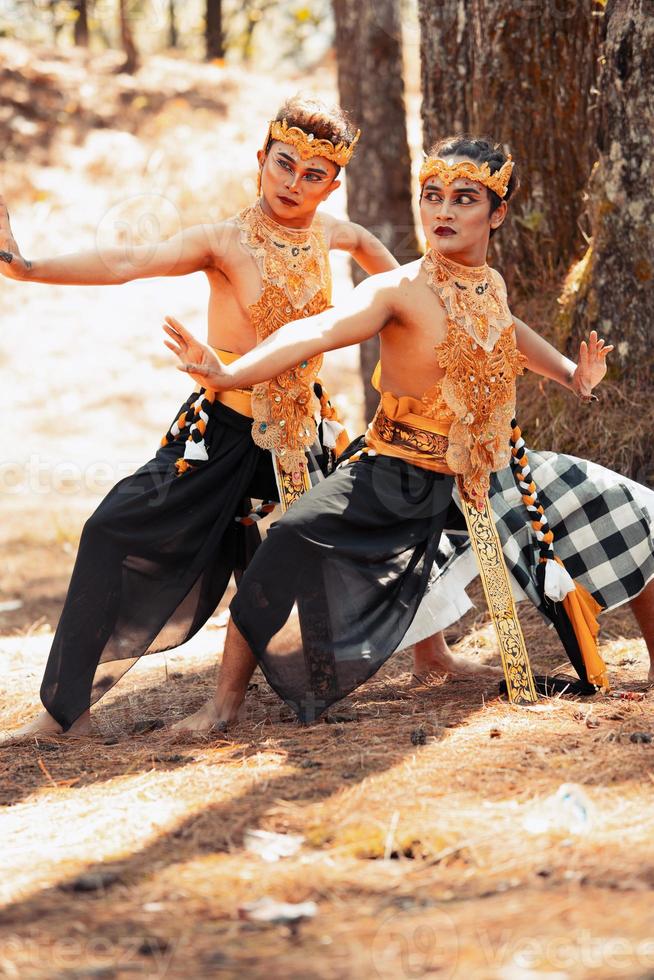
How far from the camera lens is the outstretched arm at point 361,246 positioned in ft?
13.5

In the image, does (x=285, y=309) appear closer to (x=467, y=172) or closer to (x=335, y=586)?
(x=467, y=172)

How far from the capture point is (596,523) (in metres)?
3.83

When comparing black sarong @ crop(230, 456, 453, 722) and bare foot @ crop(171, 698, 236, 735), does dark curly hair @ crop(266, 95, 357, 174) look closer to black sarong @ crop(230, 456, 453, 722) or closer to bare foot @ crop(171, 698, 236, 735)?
black sarong @ crop(230, 456, 453, 722)

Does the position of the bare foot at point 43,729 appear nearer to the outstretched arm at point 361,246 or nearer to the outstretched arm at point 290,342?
the outstretched arm at point 290,342

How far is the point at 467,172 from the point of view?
3600mm

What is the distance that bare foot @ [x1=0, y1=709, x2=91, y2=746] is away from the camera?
3.62m

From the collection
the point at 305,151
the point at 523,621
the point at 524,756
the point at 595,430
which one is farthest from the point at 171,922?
the point at 595,430

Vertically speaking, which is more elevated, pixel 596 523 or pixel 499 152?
pixel 499 152

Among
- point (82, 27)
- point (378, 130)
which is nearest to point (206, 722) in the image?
point (378, 130)

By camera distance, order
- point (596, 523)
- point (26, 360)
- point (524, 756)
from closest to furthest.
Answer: point (524, 756) < point (596, 523) < point (26, 360)

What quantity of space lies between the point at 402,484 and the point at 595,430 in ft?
4.98

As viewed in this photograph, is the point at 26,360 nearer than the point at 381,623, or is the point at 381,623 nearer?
the point at 381,623

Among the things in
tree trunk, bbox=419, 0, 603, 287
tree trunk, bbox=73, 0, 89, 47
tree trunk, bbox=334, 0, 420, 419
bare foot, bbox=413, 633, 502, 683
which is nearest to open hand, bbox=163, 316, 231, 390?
bare foot, bbox=413, 633, 502, 683

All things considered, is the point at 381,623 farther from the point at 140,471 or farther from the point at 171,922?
the point at 171,922
